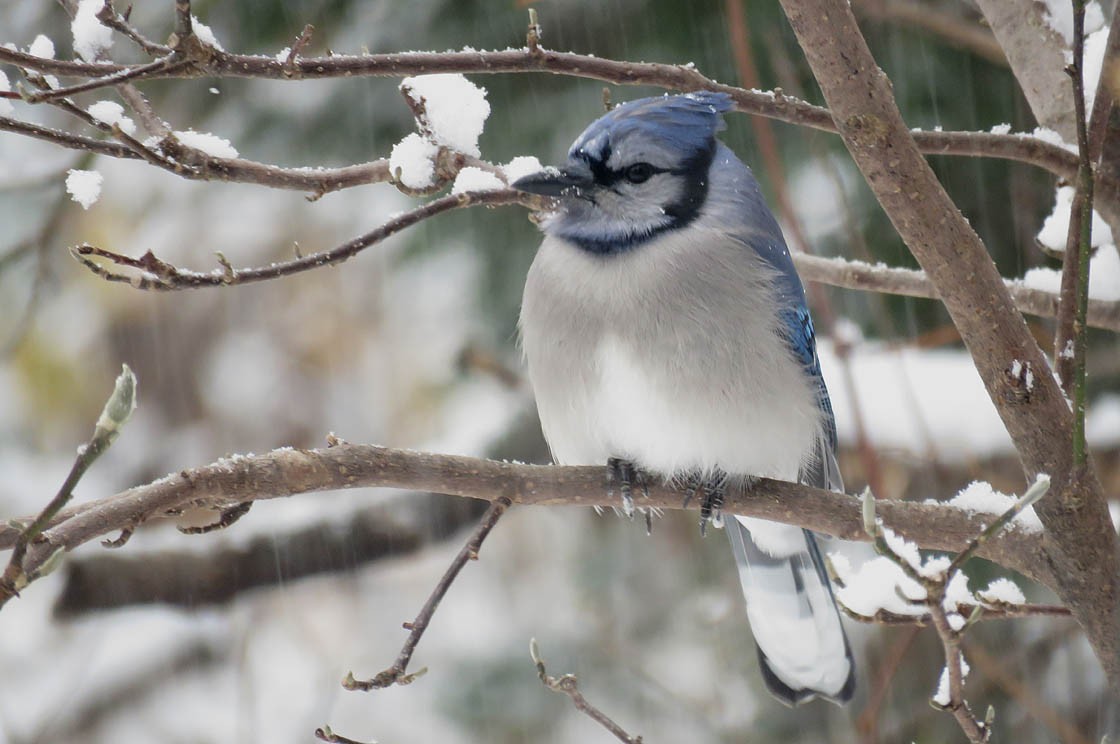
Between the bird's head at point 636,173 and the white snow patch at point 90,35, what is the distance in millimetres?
770

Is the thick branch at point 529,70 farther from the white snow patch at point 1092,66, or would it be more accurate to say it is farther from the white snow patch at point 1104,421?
the white snow patch at point 1104,421

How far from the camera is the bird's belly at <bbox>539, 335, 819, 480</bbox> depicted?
2.17 meters

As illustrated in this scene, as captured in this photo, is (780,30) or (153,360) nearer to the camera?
(780,30)

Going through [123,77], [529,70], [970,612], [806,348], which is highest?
[529,70]

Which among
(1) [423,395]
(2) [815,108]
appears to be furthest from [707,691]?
(2) [815,108]

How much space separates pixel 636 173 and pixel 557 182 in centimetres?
19

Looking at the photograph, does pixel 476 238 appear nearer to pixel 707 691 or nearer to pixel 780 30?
pixel 780 30

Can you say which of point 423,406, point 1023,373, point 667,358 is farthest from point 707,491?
point 423,406

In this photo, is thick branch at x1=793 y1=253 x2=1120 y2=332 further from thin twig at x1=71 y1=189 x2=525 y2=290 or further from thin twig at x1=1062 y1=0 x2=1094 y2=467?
thin twig at x1=71 y1=189 x2=525 y2=290

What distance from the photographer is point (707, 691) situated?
439cm

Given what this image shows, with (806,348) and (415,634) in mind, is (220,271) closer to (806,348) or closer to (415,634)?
(415,634)

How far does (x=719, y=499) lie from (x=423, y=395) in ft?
9.96

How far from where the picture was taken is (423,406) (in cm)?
512

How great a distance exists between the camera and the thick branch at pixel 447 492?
140 centimetres
